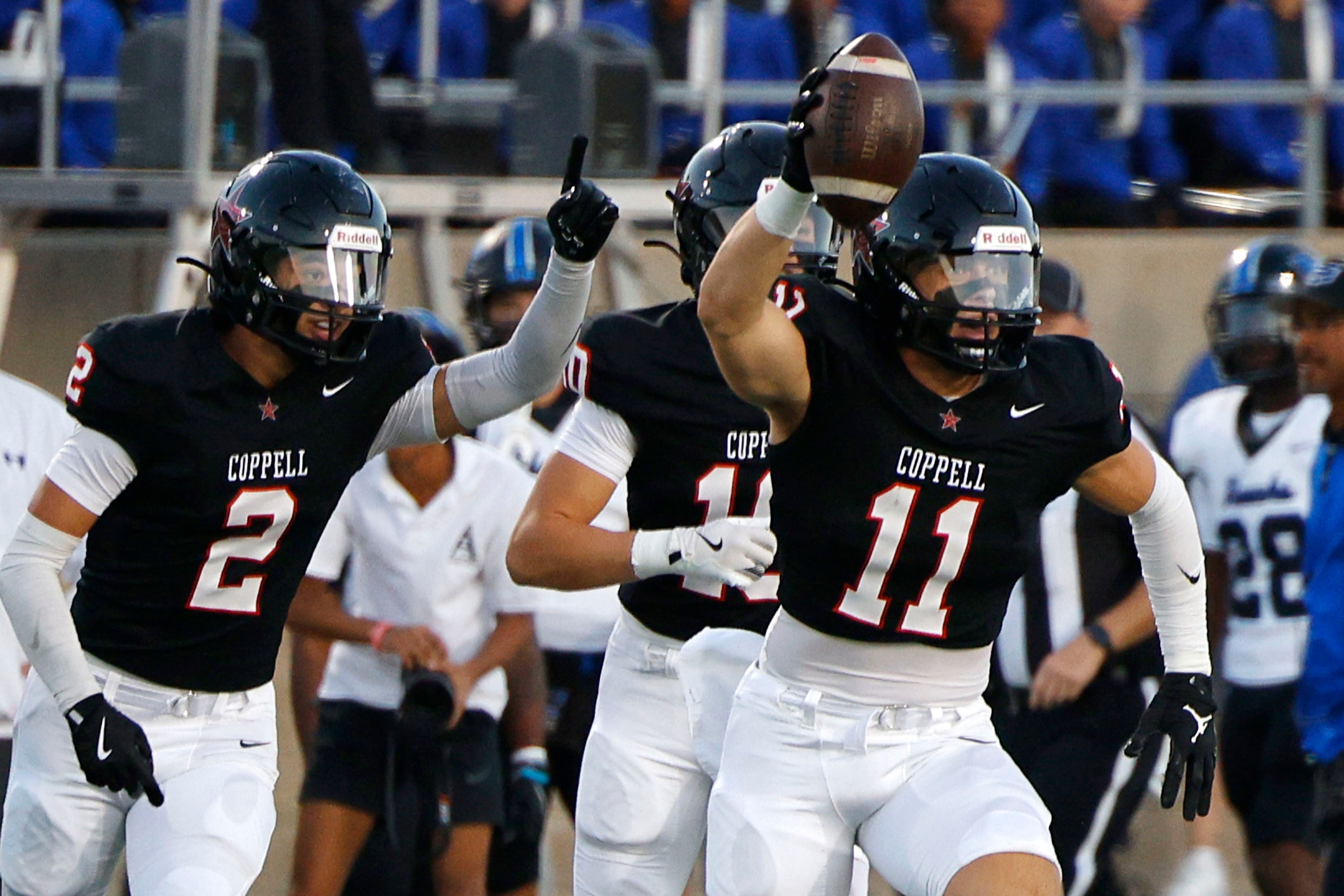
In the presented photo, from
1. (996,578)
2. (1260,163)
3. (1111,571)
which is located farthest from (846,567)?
(1260,163)

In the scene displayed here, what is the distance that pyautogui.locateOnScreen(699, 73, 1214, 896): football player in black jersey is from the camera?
3.69 meters

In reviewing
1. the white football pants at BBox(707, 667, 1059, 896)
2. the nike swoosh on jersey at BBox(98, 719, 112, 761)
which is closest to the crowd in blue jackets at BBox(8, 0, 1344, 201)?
the nike swoosh on jersey at BBox(98, 719, 112, 761)

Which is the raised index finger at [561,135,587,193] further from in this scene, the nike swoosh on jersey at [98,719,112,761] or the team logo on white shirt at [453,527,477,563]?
the team logo on white shirt at [453,527,477,563]

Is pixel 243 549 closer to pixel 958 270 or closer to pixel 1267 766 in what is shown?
pixel 958 270

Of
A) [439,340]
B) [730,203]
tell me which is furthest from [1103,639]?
[439,340]

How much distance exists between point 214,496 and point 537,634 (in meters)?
2.05

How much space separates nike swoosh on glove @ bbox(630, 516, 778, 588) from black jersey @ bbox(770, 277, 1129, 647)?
0.04 metres

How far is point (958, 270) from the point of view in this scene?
3.73m

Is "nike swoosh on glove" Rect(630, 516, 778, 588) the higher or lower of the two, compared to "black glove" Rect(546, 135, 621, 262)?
lower

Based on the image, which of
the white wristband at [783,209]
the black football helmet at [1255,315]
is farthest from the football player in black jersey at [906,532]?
the black football helmet at [1255,315]

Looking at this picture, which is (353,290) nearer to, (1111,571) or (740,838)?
(740,838)

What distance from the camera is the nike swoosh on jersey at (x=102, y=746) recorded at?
3824mm

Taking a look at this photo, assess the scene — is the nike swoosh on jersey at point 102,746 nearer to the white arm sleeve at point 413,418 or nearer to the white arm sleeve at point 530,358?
the white arm sleeve at point 413,418

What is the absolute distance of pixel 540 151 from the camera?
7.73 metres
